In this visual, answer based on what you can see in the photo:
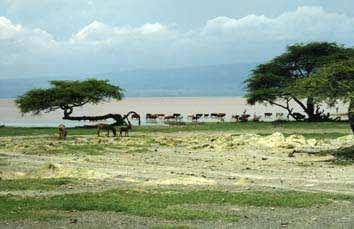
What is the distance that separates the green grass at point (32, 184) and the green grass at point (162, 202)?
6.46 feet

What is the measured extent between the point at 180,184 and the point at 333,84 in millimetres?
13005

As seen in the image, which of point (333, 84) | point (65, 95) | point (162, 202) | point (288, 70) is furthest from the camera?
point (288, 70)

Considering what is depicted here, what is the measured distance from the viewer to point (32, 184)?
19062 mm

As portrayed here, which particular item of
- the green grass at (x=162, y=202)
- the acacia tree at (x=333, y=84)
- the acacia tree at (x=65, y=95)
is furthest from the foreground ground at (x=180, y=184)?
the acacia tree at (x=65, y=95)

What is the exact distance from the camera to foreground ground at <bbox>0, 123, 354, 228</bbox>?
→ 44.0 feet

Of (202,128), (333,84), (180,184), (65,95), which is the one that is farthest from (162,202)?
(65,95)

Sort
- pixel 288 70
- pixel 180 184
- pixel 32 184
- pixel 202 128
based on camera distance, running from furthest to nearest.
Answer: pixel 288 70 < pixel 202 128 < pixel 180 184 < pixel 32 184

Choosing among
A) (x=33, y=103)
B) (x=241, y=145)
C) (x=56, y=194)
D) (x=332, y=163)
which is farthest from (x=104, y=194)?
(x=33, y=103)

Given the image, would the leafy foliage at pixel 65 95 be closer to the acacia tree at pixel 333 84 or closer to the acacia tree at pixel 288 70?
the acacia tree at pixel 288 70

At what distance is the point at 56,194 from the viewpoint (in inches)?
668

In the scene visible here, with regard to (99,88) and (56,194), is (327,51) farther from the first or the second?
(56,194)

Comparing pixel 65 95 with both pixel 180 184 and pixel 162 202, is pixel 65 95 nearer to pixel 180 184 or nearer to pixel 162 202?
pixel 180 184

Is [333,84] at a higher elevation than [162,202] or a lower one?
higher

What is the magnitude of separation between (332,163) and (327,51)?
4245 cm
